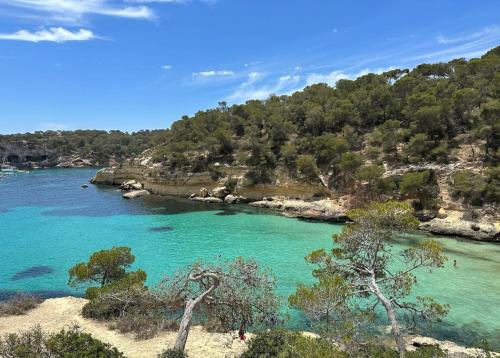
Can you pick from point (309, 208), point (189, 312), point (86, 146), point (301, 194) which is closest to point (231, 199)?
point (301, 194)

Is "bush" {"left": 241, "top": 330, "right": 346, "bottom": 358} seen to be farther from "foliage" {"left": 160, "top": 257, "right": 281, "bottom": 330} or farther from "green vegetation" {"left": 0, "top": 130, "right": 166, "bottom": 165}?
"green vegetation" {"left": 0, "top": 130, "right": 166, "bottom": 165}

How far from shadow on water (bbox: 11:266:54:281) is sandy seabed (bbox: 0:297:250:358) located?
8.63 meters

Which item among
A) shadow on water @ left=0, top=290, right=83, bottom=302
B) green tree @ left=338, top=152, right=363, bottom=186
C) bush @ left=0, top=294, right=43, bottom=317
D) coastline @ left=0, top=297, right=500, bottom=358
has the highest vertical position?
green tree @ left=338, top=152, right=363, bottom=186

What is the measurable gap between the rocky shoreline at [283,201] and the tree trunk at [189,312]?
3093 cm

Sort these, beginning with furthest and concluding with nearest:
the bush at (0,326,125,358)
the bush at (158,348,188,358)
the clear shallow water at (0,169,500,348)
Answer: the clear shallow water at (0,169,500,348), the bush at (158,348,188,358), the bush at (0,326,125,358)

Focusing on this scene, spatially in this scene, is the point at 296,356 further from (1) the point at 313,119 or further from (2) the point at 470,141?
(1) the point at 313,119

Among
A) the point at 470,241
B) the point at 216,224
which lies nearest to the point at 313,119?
the point at 216,224

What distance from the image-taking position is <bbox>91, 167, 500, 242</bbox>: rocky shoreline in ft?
118

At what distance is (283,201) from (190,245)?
21.5m

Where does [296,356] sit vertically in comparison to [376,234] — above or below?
below

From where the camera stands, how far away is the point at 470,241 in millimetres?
34312

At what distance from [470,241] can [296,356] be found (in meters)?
30.0

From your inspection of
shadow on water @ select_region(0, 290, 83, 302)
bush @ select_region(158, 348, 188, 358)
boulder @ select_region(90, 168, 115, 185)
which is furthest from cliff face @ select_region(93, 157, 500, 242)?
bush @ select_region(158, 348, 188, 358)

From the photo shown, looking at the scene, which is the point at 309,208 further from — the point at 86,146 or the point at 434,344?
the point at 86,146
